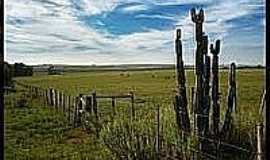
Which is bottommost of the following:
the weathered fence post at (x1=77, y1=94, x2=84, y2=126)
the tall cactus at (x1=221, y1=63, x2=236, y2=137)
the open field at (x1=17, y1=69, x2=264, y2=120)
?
the open field at (x1=17, y1=69, x2=264, y2=120)

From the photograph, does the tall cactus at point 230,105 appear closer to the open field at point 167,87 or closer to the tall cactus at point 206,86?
the open field at point 167,87

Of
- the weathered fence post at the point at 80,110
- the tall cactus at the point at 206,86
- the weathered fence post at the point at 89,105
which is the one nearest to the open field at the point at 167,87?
the tall cactus at the point at 206,86

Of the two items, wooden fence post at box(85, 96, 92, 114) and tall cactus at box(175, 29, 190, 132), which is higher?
tall cactus at box(175, 29, 190, 132)

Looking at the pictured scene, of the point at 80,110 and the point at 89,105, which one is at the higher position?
the point at 89,105

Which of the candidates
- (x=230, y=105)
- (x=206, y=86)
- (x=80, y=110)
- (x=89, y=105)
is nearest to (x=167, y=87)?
(x=80, y=110)

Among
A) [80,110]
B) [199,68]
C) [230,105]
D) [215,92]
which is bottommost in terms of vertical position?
[80,110]

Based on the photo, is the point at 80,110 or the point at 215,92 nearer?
the point at 215,92

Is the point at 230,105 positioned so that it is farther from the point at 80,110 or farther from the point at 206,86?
the point at 80,110

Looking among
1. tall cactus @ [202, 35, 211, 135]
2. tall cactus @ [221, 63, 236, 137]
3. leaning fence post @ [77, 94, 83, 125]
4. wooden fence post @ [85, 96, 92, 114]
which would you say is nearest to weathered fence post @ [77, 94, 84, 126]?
leaning fence post @ [77, 94, 83, 125]

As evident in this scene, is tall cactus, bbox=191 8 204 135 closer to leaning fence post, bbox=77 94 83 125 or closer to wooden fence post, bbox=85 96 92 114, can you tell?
wooden fence post, bbox=85 96 92 114

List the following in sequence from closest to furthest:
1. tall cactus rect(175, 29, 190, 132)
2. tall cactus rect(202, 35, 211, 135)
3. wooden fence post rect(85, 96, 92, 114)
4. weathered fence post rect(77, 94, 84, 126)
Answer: tall cactus rect(202, 35, 211, 135) < tall cactus rect(175, 29, 190, 132) < wooden fence post rect(85, 96, 92, 114) < weathered fence post rect(77, 94, 84, 126)

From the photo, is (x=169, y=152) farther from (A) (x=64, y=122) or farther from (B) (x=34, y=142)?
(A) (x=64, y=122)

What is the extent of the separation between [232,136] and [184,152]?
4.41ft

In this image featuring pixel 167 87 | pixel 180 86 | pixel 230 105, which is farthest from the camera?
pixel 167 87
